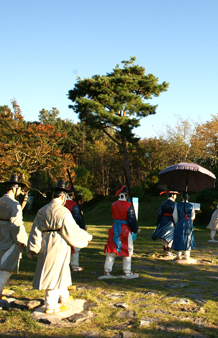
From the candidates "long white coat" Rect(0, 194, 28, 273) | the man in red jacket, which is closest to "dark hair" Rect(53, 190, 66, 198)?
"long white coat" Rect(0, 194, 28, 273)

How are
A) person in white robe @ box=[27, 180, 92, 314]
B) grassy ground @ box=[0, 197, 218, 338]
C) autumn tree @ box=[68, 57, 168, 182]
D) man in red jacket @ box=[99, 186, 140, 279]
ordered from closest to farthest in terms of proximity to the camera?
grassy ground @ box=[0, 197, 218, 338]
person in white robe @ box=[27, 180, 92, 314]
man in red jacket @ box=[99, 186, 140, 279]
autumn tree @ box=[68, 57, 168, 182]

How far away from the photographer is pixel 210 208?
18.4 meters

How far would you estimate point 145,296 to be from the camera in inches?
200

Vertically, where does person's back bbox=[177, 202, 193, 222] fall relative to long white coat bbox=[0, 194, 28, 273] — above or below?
above

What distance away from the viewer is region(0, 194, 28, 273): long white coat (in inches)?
200

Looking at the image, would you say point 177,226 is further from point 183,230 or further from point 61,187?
point 61,187

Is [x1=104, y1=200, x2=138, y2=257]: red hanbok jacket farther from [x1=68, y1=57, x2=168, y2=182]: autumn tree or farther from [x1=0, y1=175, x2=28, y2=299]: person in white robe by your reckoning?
[x1=68, y1=57, x2=168, y2=182]: autumn tree

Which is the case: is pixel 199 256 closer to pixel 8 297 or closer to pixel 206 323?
pixel 206 323

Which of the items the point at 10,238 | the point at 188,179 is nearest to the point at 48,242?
the point at 10,238

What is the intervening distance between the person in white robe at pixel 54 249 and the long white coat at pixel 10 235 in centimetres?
66

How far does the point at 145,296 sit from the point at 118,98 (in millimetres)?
21769

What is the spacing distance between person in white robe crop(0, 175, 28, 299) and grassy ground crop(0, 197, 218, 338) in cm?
44

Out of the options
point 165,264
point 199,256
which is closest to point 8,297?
point 165,264

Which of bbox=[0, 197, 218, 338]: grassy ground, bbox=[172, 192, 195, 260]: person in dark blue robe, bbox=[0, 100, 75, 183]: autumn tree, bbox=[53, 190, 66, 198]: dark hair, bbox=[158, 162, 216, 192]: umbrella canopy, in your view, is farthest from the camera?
bbox=[0, 100, 75, 183]: autumn tree
